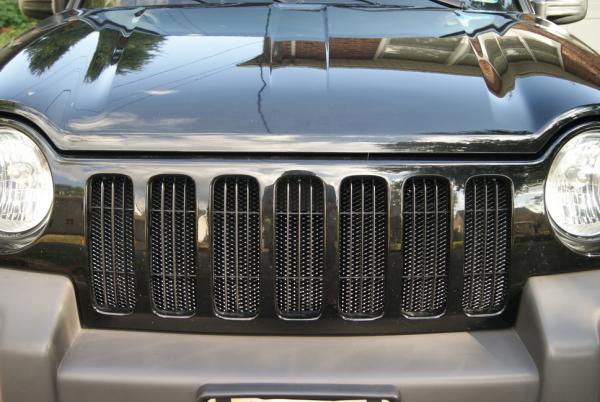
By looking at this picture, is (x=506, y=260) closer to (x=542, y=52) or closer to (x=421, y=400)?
(x=421, y=400)

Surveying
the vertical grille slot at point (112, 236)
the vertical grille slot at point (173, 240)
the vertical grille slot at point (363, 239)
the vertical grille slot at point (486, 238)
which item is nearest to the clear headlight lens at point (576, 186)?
the vertical grille slot at point (486, 238)

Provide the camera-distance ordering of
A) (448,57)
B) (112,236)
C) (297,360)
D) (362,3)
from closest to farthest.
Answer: (297,360)
(112,236)
(448,57)
(362,3)

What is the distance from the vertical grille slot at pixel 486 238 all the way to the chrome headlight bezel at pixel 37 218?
3.65 ft

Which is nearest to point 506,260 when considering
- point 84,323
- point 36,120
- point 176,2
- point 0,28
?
point 84,323

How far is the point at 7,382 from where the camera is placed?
2.01m

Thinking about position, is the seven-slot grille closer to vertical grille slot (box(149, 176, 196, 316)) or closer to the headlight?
vertical grille slot (box(149, 176, 196, 316))

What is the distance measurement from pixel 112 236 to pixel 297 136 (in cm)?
56

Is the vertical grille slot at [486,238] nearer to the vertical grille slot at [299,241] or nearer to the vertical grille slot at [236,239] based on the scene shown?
the vertical grille slot at [299,241]

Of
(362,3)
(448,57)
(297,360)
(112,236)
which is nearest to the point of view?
(297,360)

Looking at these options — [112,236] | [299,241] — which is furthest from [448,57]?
[112,236]

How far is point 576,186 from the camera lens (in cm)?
216

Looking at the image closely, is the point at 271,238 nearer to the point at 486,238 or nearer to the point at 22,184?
the point at 486,238

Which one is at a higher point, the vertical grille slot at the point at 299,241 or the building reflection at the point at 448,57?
the building reflection at the point at 448,57

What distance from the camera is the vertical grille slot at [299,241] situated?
6.82 feet
